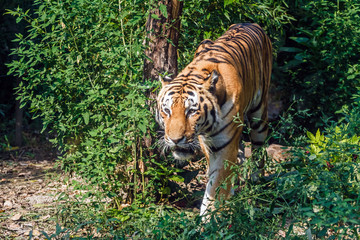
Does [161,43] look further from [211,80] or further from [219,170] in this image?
[219,170]

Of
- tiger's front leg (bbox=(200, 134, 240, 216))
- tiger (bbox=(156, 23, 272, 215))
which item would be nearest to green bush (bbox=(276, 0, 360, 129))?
tiger (bbox=(156, 23, 272, 215))

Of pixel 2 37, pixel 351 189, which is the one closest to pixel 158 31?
pixel 351 189

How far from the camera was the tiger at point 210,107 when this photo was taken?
10.9 feet

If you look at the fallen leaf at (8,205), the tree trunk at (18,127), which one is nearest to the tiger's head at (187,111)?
the fallen leaf at (8,205)

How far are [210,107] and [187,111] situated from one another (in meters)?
0.22

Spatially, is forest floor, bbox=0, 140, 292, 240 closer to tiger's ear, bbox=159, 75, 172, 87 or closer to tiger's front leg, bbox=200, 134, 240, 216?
tiger's front leg, bbox=200, 134, 240, 216

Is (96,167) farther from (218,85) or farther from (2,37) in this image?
(2,37)

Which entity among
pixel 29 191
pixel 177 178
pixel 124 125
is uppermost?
pixel 124 125

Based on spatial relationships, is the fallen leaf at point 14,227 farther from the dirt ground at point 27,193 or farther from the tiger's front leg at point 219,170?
the tiger's front leg at point 219,170

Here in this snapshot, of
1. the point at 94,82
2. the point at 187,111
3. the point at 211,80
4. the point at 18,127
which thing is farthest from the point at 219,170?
the point at 18,127

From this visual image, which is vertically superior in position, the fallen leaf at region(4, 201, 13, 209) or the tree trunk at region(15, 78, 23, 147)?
the tree trunk at region(15, 78, 23, 147)

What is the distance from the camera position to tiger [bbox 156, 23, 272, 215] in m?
3.33

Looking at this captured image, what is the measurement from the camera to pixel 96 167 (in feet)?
11.6

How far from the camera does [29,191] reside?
4832 millimetres
